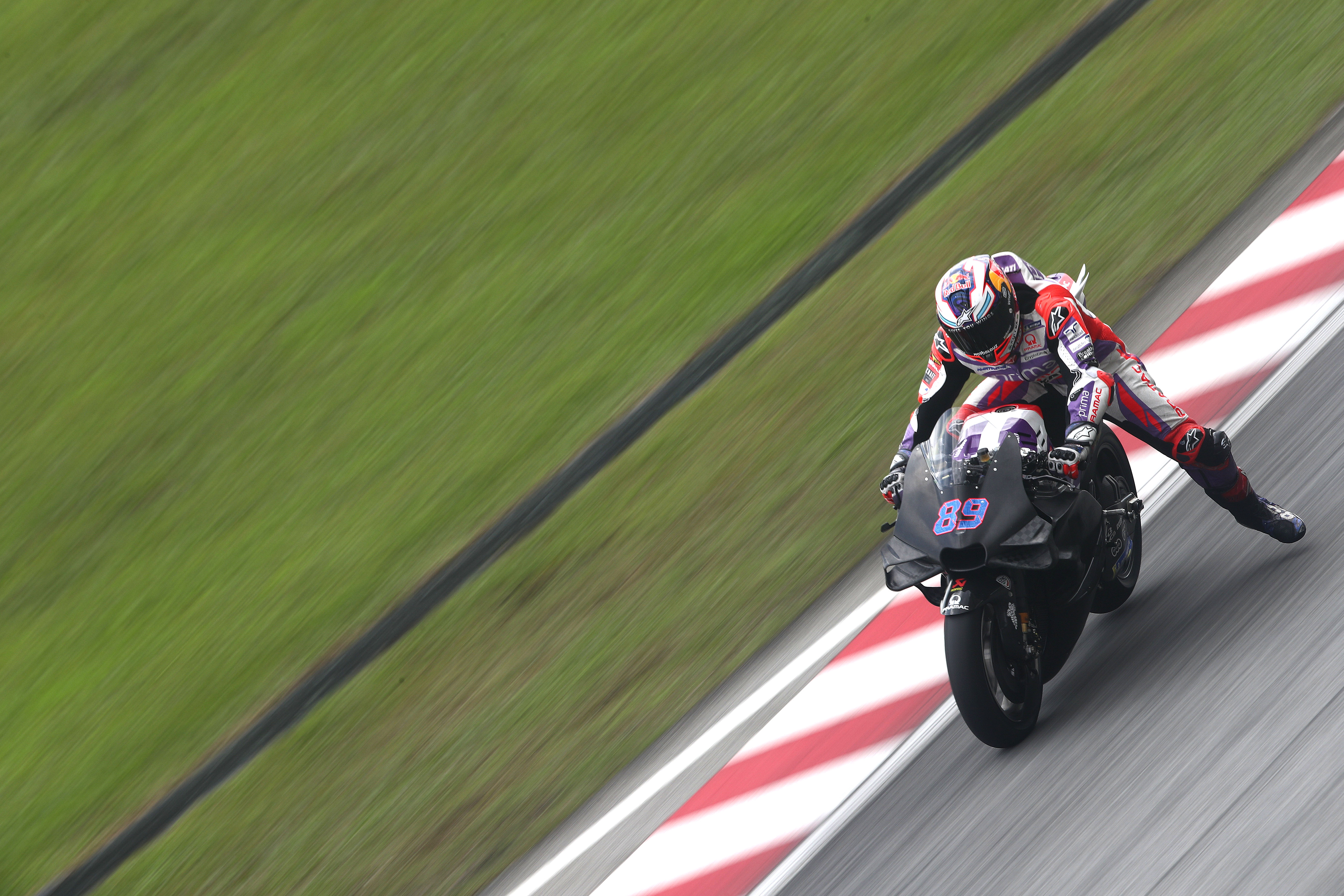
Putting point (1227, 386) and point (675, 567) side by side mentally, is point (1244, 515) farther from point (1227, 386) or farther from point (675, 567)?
point (675, 567)

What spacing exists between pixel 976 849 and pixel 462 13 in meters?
9.07

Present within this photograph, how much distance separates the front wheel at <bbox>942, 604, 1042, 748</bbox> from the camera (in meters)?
5.23

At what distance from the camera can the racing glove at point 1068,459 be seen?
5.36m

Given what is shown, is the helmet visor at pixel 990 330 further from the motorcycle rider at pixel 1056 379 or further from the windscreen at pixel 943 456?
the windscreen at pixel 943 456

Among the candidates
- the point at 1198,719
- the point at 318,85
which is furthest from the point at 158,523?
the point at 1198,719

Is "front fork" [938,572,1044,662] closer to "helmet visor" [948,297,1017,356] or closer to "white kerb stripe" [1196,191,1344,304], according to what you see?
"helmet visor" [948,297,1017,356]

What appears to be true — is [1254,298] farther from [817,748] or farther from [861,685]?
[817,748]

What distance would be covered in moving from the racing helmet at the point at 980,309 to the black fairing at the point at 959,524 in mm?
448

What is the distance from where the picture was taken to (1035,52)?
10.3 metres

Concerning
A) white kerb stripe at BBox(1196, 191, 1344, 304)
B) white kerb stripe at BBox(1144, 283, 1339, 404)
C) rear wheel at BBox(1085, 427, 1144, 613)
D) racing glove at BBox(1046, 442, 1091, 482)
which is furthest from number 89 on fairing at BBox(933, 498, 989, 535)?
white kerb stripe at BBox(1196, 191, 1344, 304)

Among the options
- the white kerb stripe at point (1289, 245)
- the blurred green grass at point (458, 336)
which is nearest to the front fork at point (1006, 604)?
the blurred green grass at point (458, 336)

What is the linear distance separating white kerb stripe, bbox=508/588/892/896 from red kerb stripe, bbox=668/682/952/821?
0.19m

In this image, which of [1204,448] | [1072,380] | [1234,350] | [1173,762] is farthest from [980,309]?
[1234,350]

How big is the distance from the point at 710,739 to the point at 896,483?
165cm
